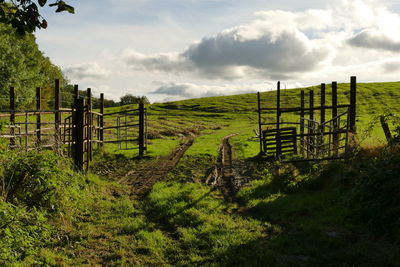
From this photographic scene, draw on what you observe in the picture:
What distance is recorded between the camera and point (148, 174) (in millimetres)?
15438

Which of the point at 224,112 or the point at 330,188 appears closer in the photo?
the point at 330,188

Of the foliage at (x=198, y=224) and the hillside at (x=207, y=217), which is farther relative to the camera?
the foliage at (x=198, y=224)

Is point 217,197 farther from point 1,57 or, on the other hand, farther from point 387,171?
point 1,57

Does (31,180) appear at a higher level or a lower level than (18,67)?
lower

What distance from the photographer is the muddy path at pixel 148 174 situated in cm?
1271

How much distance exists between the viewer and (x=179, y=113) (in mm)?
70688

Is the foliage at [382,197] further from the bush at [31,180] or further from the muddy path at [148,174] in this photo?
the muddy path at [148,174]

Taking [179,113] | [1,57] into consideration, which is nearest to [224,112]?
[179,113]

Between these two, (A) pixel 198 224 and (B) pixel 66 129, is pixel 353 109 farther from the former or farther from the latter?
(B) pixel 66 129

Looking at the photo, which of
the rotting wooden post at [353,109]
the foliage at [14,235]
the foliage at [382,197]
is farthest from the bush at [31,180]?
the rotting wooden post at [353,109]

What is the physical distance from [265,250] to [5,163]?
18.7 feet

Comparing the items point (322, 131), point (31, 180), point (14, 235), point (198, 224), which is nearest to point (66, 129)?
point (31, 180)

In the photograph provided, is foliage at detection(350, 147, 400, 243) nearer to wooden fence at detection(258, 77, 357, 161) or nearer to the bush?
the bush

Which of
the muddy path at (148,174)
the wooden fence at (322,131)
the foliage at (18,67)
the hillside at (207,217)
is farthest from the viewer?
the foliage at (18,67)
